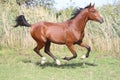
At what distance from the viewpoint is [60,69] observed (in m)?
9.27

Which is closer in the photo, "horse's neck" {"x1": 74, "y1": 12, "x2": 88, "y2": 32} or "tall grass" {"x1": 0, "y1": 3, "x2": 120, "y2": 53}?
"horse's neck" {"x1": 74, "y1": 12, "x2": 88, "y2": 32}

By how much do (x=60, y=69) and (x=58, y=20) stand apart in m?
5.51

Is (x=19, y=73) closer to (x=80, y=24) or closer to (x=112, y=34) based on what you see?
(x=80, y=24)

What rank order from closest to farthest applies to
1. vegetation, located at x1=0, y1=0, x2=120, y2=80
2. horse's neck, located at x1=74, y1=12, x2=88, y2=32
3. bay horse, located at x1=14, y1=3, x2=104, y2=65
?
vegetation, located at x1=0, y1=0, x2=120, y2=80
bay horse, located at x1=14, y1=3, x2=104, y2=65
horse's neck, located at x1=74, y1=12, x2=88, y2=32

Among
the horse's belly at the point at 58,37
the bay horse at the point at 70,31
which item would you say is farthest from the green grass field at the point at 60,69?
the horse's belly at the point at 58,37

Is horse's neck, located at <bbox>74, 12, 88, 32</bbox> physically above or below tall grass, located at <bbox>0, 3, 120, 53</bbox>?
above

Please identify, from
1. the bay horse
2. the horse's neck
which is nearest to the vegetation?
the bay horse

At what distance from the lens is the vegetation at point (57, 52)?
868cm

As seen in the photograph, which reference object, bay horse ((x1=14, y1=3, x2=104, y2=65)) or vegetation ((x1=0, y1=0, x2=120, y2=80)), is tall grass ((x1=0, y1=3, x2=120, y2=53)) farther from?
bay horse ((x1=14, y1=3, x2=104, y2=65))

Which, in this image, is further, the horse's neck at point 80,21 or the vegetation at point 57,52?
the horse's neck at point 80,21

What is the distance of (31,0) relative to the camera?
28328 mm

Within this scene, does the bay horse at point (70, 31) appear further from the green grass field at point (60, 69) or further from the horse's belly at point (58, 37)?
the green grass field at point (60, 69)

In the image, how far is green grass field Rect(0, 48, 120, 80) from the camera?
329 inches

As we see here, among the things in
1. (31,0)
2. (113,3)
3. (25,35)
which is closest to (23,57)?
(25,35)
